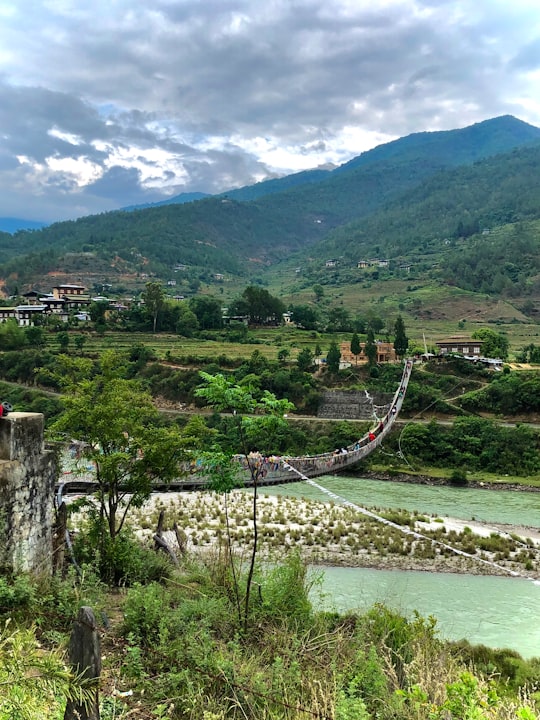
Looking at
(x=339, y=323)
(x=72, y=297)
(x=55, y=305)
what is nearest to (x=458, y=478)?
(x=339, y=323)

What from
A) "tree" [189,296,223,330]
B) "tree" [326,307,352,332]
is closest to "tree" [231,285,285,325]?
"tree" [189,296,223,330]

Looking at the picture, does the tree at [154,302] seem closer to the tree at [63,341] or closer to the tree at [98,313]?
the tree at [98,313]

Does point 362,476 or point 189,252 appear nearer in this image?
point 362,476

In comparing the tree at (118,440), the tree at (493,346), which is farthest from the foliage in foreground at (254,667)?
the tree at (493,346)

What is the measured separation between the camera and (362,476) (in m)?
32.0

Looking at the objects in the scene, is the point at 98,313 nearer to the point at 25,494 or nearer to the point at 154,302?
the point at 154,302

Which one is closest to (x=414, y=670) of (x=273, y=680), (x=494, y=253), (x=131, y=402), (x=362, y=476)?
(x=273, y=680)

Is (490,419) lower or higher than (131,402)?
lower

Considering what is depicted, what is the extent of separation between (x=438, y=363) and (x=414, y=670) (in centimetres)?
3964

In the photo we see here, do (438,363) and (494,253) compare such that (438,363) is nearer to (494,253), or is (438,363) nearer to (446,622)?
(446,622)

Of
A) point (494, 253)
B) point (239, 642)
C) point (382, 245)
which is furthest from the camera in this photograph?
point (382, 245)

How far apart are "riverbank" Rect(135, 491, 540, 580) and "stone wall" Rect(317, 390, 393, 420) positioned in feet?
55.3

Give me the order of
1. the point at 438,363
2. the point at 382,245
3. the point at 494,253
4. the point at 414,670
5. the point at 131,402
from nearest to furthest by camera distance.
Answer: the point at 414,670
the point at 131,402
the point at 438,363
the point at 494,253
the point at 382,245

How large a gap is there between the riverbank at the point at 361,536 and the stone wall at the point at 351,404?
664 inches
